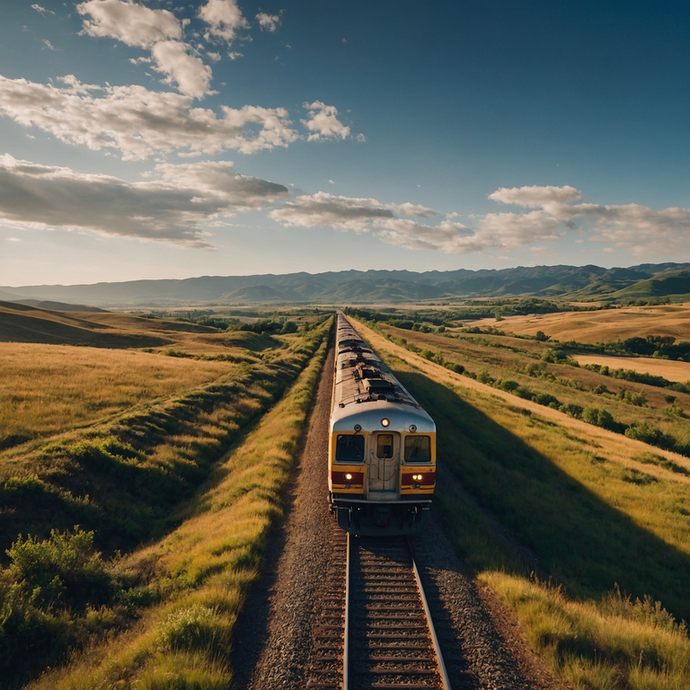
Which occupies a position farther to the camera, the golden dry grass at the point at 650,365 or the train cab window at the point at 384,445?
the golden dry grass at the point at 650,365

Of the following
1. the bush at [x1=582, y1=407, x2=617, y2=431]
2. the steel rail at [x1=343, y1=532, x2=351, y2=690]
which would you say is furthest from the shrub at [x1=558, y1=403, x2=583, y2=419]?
the steel rail at [x1=343, y1=532, x2=351, y2=690]

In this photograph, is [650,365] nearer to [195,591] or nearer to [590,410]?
[590,410]

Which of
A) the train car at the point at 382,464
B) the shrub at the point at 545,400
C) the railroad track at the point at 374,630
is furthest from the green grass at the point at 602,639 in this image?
the shrub at the point at 545,400

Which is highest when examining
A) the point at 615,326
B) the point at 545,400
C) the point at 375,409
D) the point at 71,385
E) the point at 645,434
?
the point at 615,326

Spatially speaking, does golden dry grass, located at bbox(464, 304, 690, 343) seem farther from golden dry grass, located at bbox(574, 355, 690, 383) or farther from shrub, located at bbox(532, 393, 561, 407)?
shrub, located at bbox(532, 393, 561, 407)

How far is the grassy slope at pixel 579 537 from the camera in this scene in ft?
22.7

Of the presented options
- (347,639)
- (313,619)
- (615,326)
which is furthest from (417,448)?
(615,326)

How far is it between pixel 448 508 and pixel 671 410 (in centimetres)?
4210

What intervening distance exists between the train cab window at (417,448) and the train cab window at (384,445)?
19.1 inches

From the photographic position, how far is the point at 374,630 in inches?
303

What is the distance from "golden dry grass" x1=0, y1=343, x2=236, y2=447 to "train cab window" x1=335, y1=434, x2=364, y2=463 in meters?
15.4

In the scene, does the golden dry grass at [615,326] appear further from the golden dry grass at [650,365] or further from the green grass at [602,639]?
the green grass at [602,639]

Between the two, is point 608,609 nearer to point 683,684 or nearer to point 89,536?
point 683,684

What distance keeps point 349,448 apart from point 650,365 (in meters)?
81.6
